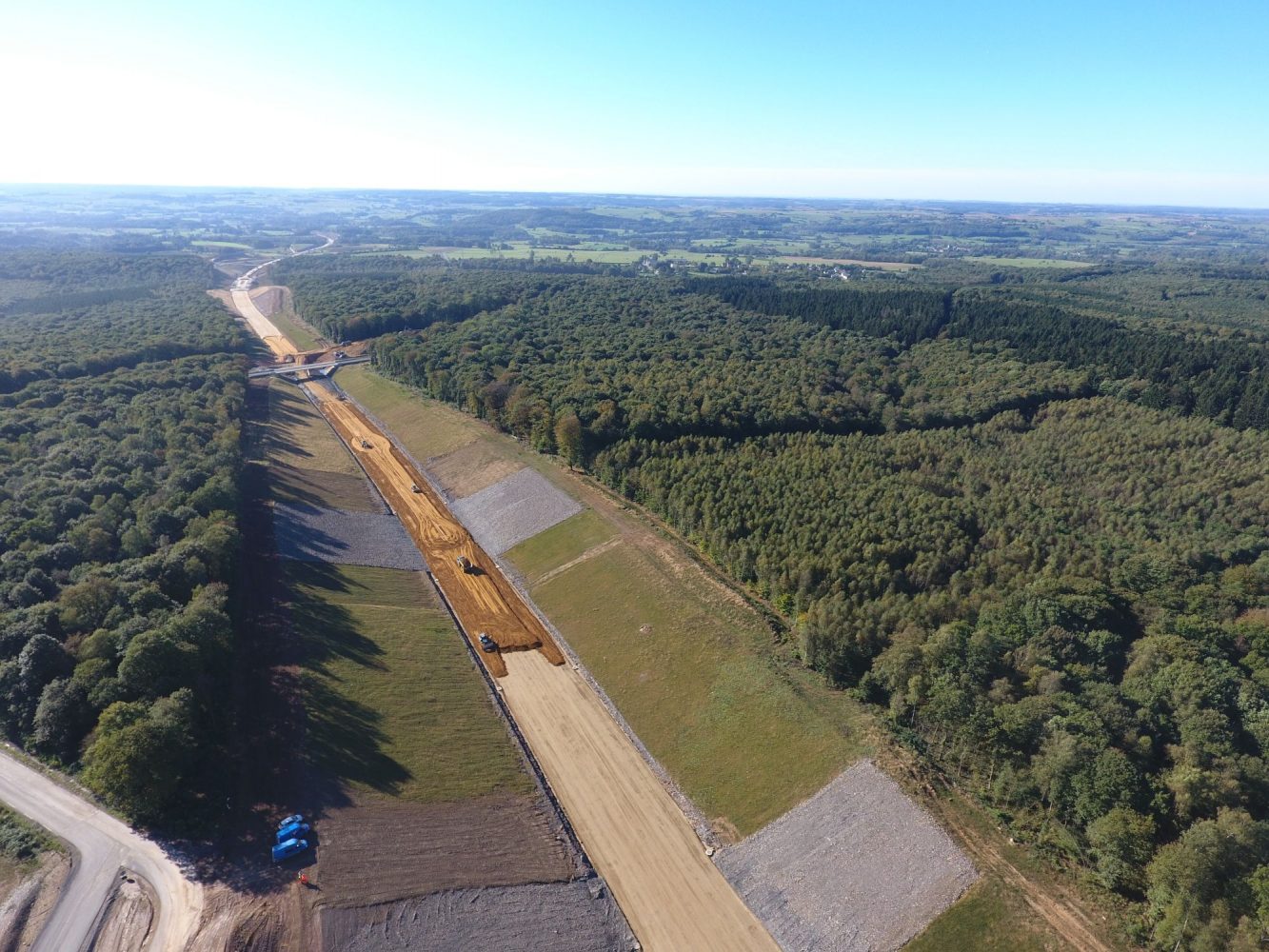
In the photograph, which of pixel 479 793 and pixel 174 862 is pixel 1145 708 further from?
pixel 174 862

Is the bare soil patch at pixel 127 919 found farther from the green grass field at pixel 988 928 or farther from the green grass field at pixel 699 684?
the green grass field at pixel 988 928

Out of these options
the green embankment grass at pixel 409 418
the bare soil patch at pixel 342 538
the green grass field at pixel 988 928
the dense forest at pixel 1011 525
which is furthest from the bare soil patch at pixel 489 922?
the green embankment grass at pixel 409 418

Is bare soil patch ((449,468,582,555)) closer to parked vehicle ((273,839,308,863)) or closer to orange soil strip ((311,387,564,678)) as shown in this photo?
orange soil strip ((311,387,564,678))

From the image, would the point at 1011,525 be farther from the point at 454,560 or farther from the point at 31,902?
the point at 31,902

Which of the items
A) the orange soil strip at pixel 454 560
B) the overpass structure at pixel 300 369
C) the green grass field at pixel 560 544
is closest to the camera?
the orange soil strip at pixel 454 560

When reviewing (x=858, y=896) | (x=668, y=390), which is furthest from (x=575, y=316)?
(x=858, y=896)

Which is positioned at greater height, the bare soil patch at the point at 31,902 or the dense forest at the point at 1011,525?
the dense forest at the point at 1011,525

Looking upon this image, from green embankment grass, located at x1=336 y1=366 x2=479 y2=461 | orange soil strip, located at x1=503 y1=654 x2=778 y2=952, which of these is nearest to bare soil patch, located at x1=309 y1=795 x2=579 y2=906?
orange soil strip, located at x1=503 y1=654 x2=778 y2=952
